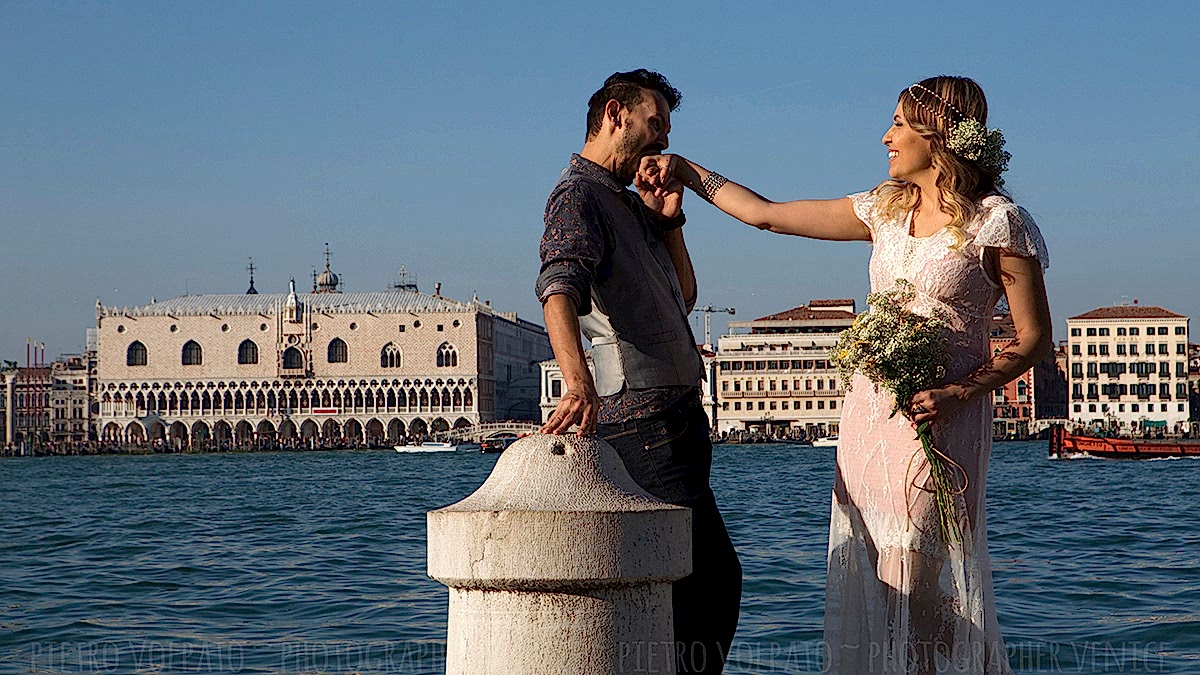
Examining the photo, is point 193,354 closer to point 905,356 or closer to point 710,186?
point 710,186

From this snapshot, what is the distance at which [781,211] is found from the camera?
253cm

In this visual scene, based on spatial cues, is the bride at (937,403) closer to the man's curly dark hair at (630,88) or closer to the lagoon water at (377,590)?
the man's curly dark hair at (630,88)

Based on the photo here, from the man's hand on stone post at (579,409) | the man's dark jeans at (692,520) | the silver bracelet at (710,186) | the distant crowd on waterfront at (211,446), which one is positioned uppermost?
the silver bracelet at (710,186)

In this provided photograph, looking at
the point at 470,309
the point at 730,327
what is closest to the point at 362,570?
the point at 470,309

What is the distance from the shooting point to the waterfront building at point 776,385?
64.1m

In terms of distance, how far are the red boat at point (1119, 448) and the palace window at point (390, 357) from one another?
33979mm

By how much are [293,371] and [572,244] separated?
2553 inches

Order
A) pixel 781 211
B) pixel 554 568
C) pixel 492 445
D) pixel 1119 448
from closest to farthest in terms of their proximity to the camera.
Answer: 1. pixel 554 568
2. pixel 781 211
3. pixel 1119 448
4. pixel 492 445

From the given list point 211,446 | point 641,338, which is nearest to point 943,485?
point 641,338

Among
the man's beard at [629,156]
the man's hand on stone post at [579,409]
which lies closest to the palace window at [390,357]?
the man's beard at [629,156]

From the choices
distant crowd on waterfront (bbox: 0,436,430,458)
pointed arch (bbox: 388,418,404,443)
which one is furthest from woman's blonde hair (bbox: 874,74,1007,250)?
pointed arch (bbox: 388,418,404,443)

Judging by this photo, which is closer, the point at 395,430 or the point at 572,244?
the point at 572,244

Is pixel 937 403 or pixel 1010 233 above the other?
pixel 1010 233

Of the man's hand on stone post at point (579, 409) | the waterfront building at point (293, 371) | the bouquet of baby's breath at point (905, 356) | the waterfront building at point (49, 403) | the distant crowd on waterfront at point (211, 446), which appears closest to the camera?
the man's hand on stone post at point (579, 409)
